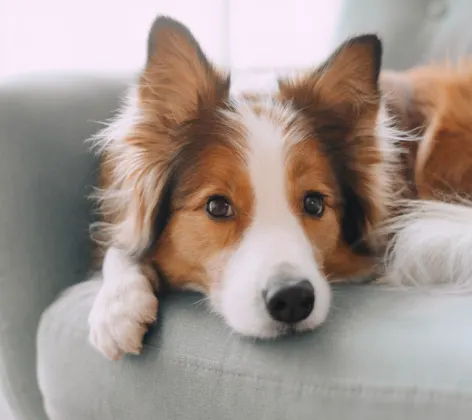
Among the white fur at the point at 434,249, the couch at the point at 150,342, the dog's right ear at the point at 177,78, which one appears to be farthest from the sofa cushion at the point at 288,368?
the dog's right ear at the point at 177,78

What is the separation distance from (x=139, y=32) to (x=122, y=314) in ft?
6.01

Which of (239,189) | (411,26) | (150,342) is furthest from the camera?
(411,26)

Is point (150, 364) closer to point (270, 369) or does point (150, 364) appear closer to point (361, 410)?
point (270, 369)

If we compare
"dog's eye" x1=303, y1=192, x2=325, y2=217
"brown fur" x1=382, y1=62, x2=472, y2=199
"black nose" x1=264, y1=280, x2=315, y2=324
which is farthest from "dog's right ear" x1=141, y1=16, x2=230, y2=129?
"brown fur" x1=382, y1=62, x2=472, y2=199

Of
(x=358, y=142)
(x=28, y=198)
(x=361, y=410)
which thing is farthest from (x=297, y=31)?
(x=361, y=410)

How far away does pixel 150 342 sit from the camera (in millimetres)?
1330

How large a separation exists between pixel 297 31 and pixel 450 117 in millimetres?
1529

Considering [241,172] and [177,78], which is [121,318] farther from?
[177,78]

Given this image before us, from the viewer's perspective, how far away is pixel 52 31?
8.60ft

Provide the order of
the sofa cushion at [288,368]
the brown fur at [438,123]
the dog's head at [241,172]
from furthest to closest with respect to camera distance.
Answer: the brown fur at [438,123] < the dog's head at [241,172] < the sofa cushion at [288,368]

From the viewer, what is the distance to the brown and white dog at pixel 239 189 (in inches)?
52.8

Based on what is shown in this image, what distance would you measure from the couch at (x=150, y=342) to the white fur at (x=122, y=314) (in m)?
0.03

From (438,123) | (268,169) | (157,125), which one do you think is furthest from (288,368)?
(438,123)

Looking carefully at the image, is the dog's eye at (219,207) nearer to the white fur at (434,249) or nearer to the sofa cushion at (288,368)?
the sofa cushion at (288,368)
